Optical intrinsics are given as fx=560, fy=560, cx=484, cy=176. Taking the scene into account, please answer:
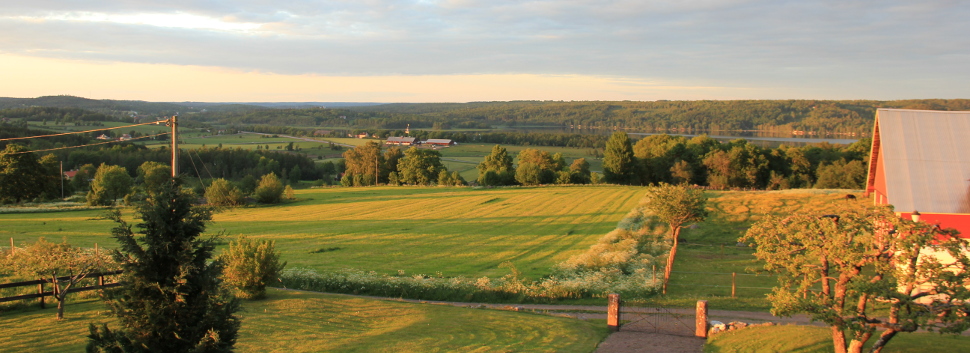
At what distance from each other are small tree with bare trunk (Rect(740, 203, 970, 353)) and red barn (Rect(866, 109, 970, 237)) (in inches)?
451

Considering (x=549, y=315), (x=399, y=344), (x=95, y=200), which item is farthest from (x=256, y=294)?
(x=95, y=200)

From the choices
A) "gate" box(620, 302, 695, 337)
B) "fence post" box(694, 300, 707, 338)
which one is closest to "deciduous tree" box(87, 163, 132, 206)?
"gate" box(620, 302, 695, 337)

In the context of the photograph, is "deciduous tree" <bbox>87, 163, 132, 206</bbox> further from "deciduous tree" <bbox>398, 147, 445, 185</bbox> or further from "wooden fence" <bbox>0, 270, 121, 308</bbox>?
"wooden fence" <bbox>0, 270, 121, 308</bbox>

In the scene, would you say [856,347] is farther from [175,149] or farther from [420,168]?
[420,168]

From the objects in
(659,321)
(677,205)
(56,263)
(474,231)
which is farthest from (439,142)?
(659,321)

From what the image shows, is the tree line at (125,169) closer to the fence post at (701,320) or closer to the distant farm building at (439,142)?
the fence post at (701,320)

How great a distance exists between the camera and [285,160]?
→ 91.4m

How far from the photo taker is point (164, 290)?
29.2 ft

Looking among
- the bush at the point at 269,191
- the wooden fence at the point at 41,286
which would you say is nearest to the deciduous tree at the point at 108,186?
the bush at the point at 269,191

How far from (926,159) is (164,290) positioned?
26.0m

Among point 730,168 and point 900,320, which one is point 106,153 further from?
point 900,320

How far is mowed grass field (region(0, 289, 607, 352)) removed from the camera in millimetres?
13164

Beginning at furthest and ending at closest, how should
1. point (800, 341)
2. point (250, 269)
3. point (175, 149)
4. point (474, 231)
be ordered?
point (474, 231)
point (250, 269)
point (175, 149)
point (800, 341)

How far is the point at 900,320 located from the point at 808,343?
3.36 metres
